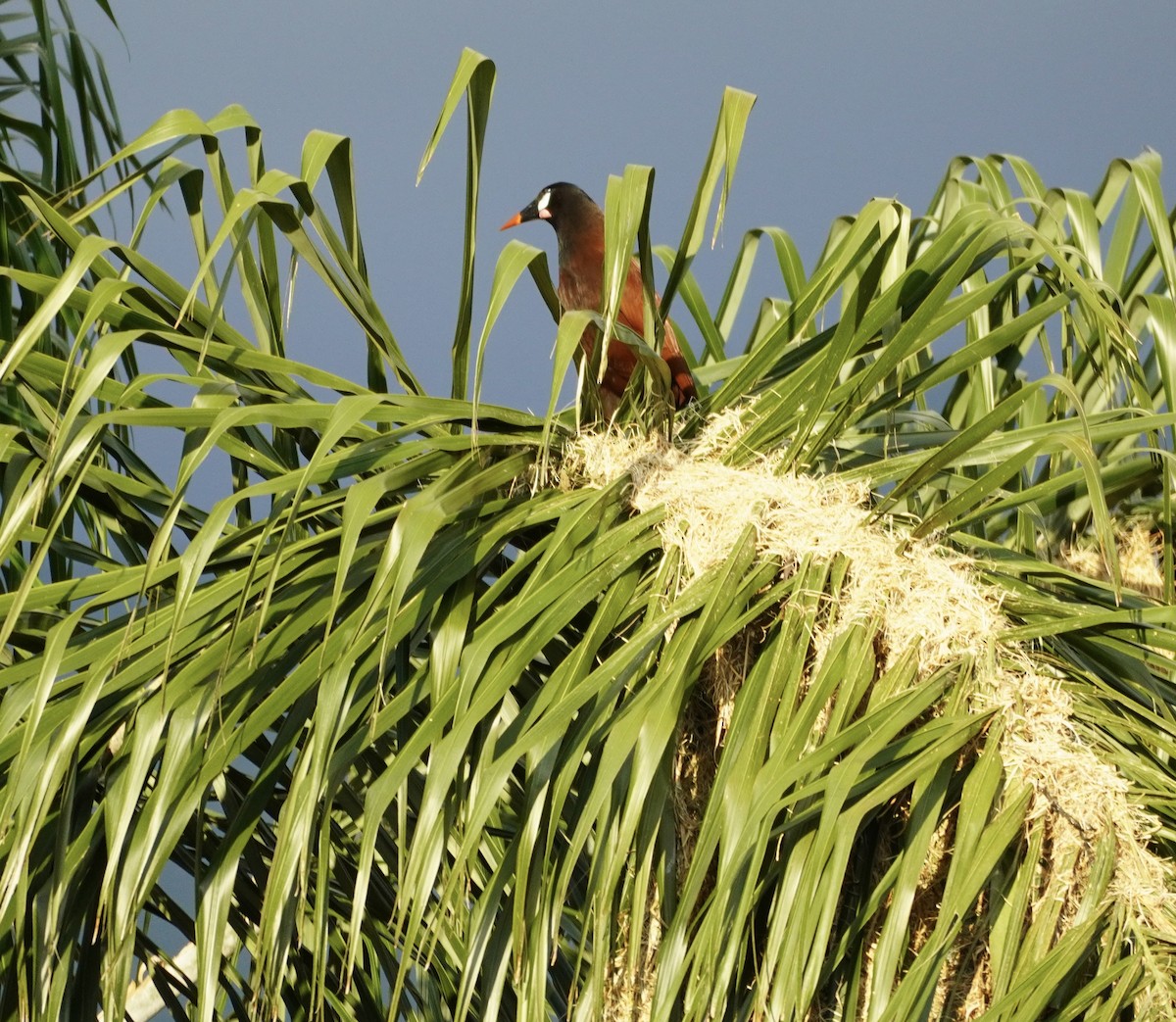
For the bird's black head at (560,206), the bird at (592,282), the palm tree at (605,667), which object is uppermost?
the bird's black head at (560,206)

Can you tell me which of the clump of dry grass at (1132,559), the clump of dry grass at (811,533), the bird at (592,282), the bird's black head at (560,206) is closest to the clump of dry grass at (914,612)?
the clump of dry grass at (811,533)

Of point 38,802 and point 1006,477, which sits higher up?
point 1006,477

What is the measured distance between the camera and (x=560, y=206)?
8.89 feet

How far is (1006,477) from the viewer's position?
1.28m

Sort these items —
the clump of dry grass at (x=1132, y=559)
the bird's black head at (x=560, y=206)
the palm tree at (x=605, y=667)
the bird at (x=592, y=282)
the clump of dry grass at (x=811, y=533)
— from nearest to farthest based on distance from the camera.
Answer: the palm tree at (x=605, y=667) → the clump of dry grass at (x=811, y=533) → the bird at (x=592, y=282) → the clump of dry grass at (x=1132, y=559) → the bird's black head at (x=560, y=206)

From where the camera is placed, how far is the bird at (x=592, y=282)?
1819mm

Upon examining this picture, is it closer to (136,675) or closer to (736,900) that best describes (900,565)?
(736,900)

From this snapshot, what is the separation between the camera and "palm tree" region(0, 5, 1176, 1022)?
114 centimetres

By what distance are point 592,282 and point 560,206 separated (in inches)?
20.1

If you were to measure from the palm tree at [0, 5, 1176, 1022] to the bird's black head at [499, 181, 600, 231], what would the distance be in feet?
3.55

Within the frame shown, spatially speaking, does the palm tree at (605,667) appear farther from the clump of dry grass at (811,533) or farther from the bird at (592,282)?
the bird at (592,282)

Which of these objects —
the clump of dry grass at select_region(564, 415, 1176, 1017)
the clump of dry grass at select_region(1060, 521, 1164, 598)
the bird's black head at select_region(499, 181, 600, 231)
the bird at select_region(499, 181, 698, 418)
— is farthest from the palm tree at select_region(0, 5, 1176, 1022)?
the bird's black head at select_region(499, 181, 600, 231)

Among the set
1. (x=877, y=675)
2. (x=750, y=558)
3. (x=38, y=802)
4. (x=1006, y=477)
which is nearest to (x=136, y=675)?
(x=38, y=802)

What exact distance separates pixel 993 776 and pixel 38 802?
0.78 metres
